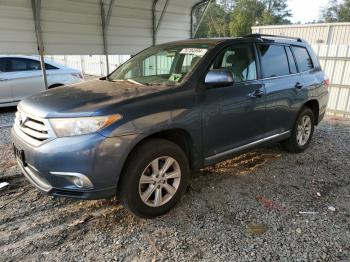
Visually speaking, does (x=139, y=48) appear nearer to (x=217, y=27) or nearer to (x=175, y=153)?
(x=175, y=153)

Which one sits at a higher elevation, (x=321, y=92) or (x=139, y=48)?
(x=139, y=48)

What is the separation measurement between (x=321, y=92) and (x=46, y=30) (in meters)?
5.20

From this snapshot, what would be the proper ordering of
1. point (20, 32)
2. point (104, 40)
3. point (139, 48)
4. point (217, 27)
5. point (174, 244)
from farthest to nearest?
point (217, 27), point (139, 48), point (104, 40), point (20, 32), point (174, 244)

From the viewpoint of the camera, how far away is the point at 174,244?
9.14 ft

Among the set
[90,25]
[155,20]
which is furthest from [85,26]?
[155,20]

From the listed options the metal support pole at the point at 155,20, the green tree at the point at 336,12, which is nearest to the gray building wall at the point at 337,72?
the metal support pole at the point at 155,20

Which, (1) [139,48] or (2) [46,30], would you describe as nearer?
(2) [46,30]

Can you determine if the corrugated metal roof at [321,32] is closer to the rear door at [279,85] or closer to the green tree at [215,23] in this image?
the rear door at [279,85]

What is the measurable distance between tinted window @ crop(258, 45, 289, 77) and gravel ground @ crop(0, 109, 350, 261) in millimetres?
1389

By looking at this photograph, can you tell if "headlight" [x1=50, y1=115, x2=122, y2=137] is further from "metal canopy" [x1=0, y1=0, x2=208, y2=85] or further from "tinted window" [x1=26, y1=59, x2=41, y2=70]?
"tinted window" [x1=26, y1=59, x2=41, y2=70]

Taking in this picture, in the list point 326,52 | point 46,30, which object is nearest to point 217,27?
point 326,52

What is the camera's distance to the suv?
2650 millimetres

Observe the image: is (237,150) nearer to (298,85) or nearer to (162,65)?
(162,65)

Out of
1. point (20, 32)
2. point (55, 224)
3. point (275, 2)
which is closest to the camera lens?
point (55, 224)
